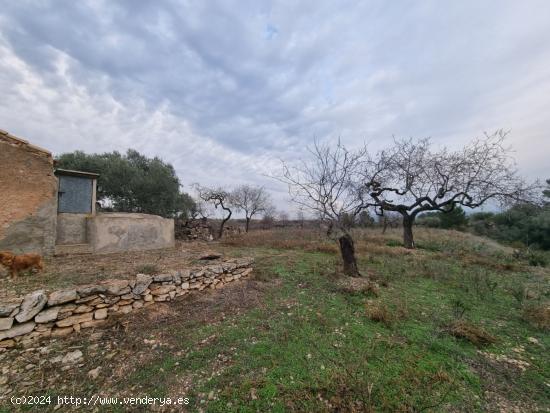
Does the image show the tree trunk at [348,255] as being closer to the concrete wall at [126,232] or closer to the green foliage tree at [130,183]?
the concrete wall at [126,232]

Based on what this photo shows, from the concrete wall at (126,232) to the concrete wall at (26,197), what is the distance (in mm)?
1322

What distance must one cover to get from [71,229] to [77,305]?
268 inches

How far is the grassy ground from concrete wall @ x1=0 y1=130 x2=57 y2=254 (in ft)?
19.1

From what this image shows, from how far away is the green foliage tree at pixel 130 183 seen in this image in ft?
46.8

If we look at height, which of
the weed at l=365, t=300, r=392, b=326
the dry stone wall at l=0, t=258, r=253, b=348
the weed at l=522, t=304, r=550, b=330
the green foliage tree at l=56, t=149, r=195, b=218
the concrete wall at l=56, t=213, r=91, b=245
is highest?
the green foliage tree at l=56, t=149, r=195, b=218

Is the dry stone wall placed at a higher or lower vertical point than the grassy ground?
higher

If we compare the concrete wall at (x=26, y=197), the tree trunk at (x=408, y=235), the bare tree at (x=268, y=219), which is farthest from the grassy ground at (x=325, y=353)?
the bare tree at (x=268, y=219)

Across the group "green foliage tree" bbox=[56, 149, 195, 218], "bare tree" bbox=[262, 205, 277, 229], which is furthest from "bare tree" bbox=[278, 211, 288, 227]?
"green foliage tree" bbox=[56, 149, 195, 218]

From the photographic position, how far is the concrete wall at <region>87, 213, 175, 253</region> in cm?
845

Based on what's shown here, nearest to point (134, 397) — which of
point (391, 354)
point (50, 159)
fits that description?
point (391, 354)

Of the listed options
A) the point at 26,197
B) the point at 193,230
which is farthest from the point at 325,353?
the point at 193,230

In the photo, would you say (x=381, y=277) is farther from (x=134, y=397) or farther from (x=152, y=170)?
(x=152, y=170)

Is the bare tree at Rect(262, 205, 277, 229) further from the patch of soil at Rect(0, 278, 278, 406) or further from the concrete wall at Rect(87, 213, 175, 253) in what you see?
the patch of soil at Rect(0, 278, 278, 406)

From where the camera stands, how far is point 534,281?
6223mm
